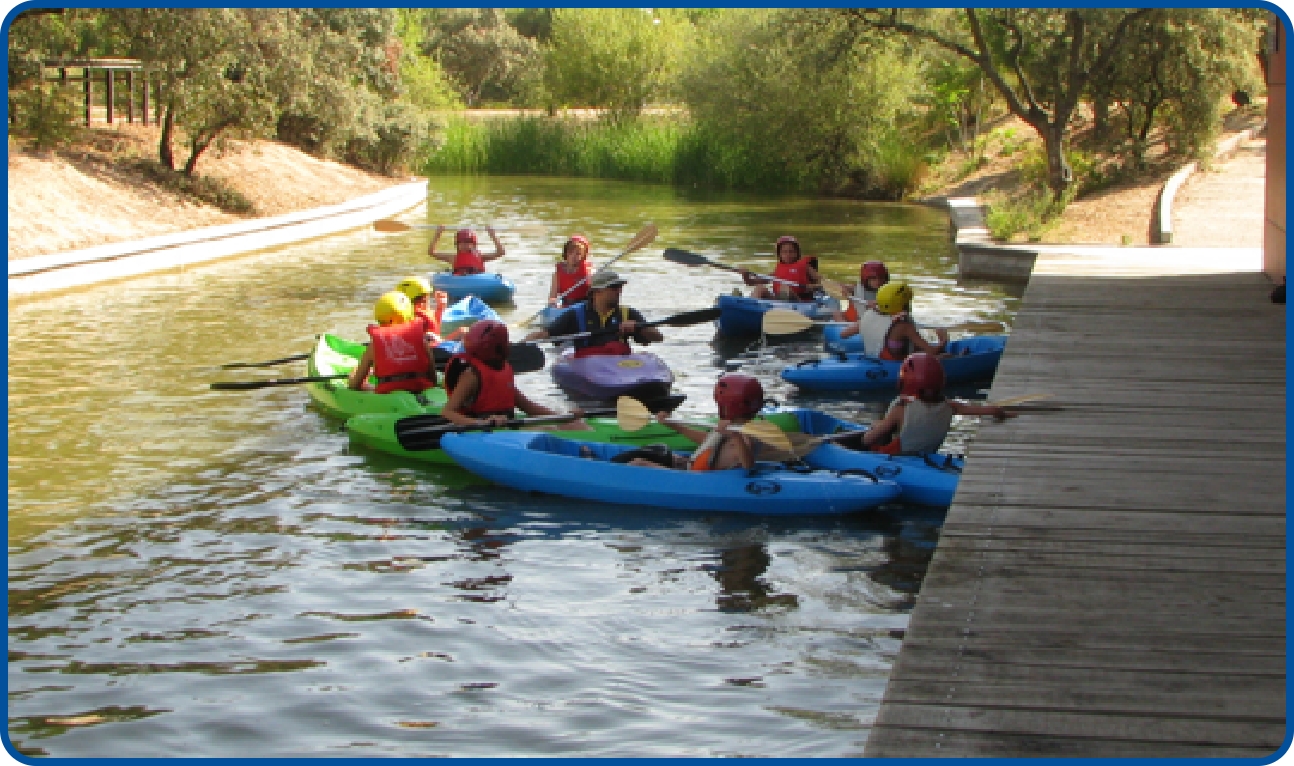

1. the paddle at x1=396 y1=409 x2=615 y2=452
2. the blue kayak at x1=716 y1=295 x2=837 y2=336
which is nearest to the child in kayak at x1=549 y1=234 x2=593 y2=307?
the blue kayak at x1=716 y1=295 x2=837 y2=336

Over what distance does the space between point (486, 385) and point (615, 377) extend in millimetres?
2009

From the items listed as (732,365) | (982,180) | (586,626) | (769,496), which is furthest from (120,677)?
(982,180)

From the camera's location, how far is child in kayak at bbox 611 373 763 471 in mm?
8594

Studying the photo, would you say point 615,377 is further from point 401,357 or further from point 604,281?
point 401,357

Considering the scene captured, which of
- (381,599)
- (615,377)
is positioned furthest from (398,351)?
(381,599)

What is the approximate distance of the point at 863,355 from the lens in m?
12.7

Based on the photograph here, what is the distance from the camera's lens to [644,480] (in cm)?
889

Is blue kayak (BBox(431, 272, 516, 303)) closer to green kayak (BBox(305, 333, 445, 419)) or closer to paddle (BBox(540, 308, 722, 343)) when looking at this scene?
green kayak (BBox(305, 333, 445, 419))

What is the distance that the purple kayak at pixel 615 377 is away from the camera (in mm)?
11734

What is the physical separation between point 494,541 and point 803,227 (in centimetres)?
2028

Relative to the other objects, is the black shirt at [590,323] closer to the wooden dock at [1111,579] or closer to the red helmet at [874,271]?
the red helmet at [874,271]

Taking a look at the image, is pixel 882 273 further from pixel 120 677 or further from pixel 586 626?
pixel 120 677

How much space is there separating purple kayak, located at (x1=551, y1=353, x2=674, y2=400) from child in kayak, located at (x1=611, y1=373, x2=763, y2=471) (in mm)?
2353

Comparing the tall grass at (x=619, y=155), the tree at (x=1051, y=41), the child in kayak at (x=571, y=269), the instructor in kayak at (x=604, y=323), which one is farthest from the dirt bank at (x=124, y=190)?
the tree at (x=1051, y=41)
